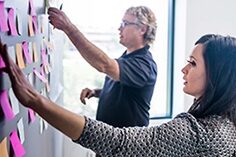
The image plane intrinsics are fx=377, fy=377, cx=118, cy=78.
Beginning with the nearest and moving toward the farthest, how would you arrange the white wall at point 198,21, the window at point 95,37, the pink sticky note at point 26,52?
the pink sticky note at point 26,52, the window at point 95,37, the white wall at point 198,21

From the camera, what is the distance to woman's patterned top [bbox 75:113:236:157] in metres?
1.12

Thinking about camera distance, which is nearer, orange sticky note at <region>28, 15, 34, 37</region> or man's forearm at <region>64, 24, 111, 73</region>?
orange sticky note at <region>28, 15, 34, 37</region>

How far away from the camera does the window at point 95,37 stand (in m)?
3.33

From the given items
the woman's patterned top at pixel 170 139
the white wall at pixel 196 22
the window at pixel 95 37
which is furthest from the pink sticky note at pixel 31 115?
the white wall at pixel 196 22

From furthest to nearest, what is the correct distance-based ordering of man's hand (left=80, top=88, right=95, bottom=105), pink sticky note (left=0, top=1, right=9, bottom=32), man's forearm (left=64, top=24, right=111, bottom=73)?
man's hand (left=80, top=88, right=95, bottom=105), man's forearm (left=64, top=24, right=111, bottom=73), pink sticky note (left=0, top=1, right=9, bottom=32)

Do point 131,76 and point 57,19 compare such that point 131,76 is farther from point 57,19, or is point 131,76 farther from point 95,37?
point 95,37

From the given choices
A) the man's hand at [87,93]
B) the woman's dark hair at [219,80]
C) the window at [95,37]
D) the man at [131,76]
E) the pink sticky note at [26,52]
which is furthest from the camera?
the window at [95,37]

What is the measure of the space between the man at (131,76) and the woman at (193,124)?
74 centimetres

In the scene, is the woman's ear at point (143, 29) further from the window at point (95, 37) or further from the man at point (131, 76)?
the window at point (95, 37)

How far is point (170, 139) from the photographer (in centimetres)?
120

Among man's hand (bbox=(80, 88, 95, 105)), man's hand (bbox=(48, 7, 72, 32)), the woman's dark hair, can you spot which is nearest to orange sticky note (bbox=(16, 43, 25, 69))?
man's hand (bbox=(48, 7, 72, 32))

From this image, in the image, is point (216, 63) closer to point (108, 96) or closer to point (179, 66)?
point (108, 96)

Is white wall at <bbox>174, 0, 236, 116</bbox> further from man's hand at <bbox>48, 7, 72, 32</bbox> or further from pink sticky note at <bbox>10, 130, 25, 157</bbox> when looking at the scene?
pink sticky note at <bbox>10, 130, 25, 157</bbox>

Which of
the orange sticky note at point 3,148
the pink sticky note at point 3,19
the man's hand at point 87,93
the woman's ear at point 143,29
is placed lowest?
the man's hand at point 87,93
